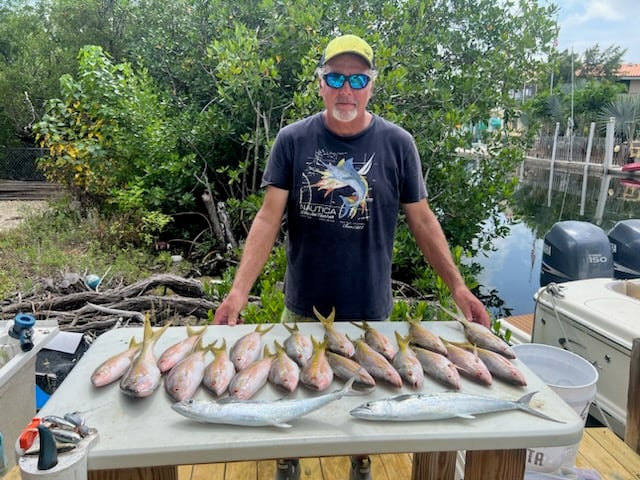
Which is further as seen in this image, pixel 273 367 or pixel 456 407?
pixel 273 367

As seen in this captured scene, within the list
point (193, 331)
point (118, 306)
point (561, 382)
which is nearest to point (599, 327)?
point (561, 382)

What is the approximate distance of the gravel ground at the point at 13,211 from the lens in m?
9.63

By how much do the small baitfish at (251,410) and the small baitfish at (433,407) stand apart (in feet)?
0.43

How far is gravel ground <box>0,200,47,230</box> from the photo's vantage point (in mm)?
9627

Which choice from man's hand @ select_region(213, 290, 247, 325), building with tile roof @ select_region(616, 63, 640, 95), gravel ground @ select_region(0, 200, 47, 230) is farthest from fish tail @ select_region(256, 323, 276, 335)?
building with tile roof @ select_region(616, 63, 640, 95)

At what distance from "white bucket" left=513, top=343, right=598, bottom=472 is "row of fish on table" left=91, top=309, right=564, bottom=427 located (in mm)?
515

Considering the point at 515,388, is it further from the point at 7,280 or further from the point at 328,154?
the point at 7,280

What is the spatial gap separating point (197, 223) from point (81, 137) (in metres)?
2.37

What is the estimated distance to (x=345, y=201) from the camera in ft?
7.25

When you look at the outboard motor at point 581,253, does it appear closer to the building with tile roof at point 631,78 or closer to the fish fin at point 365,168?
the fish fin at point 365,168

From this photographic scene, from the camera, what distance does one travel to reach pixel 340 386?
5.04 ft

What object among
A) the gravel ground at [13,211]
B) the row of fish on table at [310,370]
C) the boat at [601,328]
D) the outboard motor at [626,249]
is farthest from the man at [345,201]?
the gravel ground at [13,211]

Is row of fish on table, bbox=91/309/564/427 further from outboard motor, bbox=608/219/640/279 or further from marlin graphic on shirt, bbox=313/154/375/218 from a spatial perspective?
outboard motor, bbox=608/219/640/279

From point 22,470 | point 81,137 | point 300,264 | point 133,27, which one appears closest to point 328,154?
point 300,264
